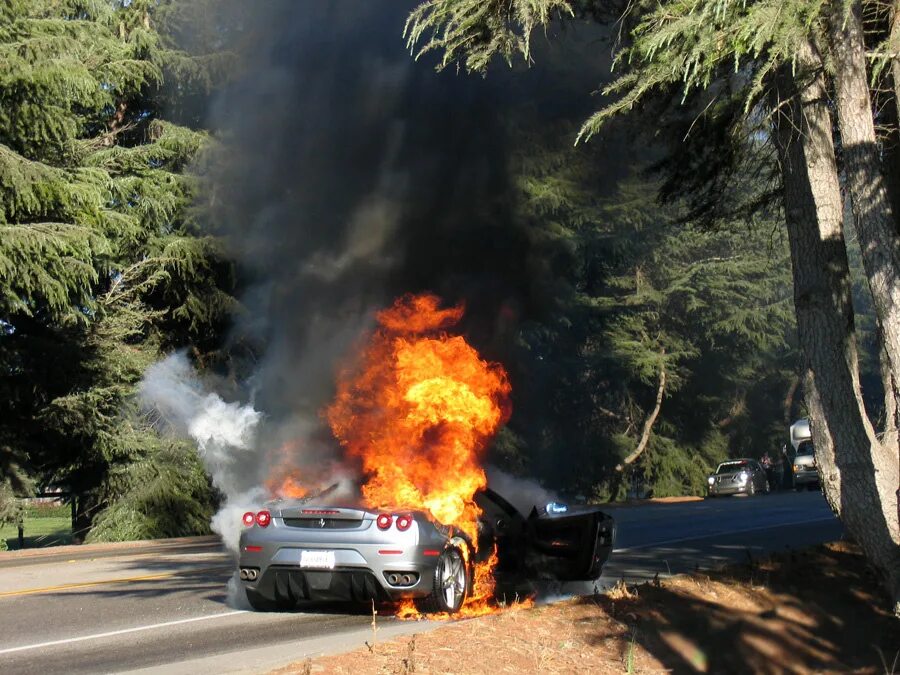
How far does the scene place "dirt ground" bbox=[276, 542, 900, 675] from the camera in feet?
22.8

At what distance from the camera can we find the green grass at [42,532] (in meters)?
28.7

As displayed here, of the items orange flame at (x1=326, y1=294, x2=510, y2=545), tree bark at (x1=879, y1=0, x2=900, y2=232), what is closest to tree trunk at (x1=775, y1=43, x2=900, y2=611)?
tree bark at (x1=879, y1=0, x2=900, y2=232)

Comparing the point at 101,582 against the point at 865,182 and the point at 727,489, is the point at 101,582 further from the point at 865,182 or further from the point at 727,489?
the point at 727,489

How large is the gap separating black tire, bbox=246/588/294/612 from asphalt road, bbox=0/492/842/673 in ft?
0.43

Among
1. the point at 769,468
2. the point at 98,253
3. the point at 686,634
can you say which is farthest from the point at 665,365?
the point at 686,634

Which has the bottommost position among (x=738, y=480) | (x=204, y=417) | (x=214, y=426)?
(x=738, y=480)

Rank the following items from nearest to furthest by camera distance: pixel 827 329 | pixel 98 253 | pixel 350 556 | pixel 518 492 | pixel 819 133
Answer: pixel 350 556, pixel 819 133, pixel 827 329, pixel 518 492, pixel 98 253

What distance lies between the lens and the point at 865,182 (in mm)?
8344

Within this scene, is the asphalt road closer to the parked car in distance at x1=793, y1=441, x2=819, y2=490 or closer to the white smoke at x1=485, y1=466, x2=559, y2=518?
the white smoke at x1=485, y1=466, x2=559, y2=518

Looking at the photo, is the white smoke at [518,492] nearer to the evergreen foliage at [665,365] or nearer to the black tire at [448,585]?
the black tire at [448,585]

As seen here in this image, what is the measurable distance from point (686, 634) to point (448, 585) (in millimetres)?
2022

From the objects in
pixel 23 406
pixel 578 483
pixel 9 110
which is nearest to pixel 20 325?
pixel 23 406

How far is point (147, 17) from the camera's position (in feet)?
84.4

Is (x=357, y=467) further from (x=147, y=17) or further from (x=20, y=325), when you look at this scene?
(x=147, y=17)
